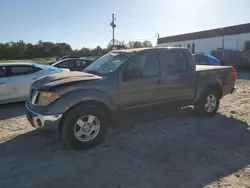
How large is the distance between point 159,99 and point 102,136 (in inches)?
61.3

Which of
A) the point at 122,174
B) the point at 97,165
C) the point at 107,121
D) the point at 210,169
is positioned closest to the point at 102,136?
the point at 107,121

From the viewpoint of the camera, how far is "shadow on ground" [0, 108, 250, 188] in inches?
130

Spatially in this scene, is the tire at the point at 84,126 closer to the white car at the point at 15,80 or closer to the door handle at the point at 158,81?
the door handle at the point at 158,81

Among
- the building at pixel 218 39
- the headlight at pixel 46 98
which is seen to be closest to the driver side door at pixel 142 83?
the headlight at pixel 46 98

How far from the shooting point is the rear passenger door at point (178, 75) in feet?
17.2

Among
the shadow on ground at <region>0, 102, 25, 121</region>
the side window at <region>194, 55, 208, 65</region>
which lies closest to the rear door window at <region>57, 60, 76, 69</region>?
Answer: the shadow on ground at <region>0, 102, 25, 121</region>

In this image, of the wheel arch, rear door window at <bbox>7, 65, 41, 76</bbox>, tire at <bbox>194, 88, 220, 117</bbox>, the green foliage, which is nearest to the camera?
the wheel arch

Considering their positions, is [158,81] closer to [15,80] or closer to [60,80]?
[60,80]

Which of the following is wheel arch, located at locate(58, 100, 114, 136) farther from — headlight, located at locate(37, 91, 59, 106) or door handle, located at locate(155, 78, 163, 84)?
door handle, located at locate(155, 78, 163, 84)

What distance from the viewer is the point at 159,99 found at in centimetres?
519

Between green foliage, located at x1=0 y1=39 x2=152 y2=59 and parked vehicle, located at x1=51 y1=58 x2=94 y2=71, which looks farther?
green foliage, located at x1=0 y1=39 x2=152 y2=59

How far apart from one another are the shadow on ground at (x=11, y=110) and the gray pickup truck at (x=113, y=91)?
2257 mm

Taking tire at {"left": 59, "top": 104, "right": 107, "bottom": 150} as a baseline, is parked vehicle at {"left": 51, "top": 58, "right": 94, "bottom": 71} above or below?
above

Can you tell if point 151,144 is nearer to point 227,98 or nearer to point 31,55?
point 227,98
